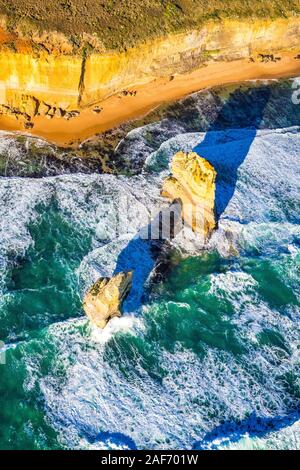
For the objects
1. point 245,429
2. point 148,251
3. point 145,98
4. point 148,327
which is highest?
point 145,98

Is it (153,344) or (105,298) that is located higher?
(105,298)

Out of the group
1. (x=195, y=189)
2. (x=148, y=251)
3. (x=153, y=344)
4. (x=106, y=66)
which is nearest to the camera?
(x=153, y=344)

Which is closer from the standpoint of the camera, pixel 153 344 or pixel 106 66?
pixel 153 344

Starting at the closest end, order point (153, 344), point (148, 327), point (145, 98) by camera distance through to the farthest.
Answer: point (153, 344), point (148, 327), point (145, 98)

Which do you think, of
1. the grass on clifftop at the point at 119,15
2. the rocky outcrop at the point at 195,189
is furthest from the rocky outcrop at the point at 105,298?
the grass on clifftop at the point at 119,15

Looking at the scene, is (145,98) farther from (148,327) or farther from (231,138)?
(148,327)

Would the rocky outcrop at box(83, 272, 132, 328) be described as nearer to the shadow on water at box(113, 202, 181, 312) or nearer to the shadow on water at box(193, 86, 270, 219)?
the shadow on water at box(113, 202, 181, 312)

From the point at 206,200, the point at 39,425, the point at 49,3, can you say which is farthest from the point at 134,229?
the point at 49,3

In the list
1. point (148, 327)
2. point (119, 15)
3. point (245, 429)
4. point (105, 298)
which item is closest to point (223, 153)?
point (119, 15)
